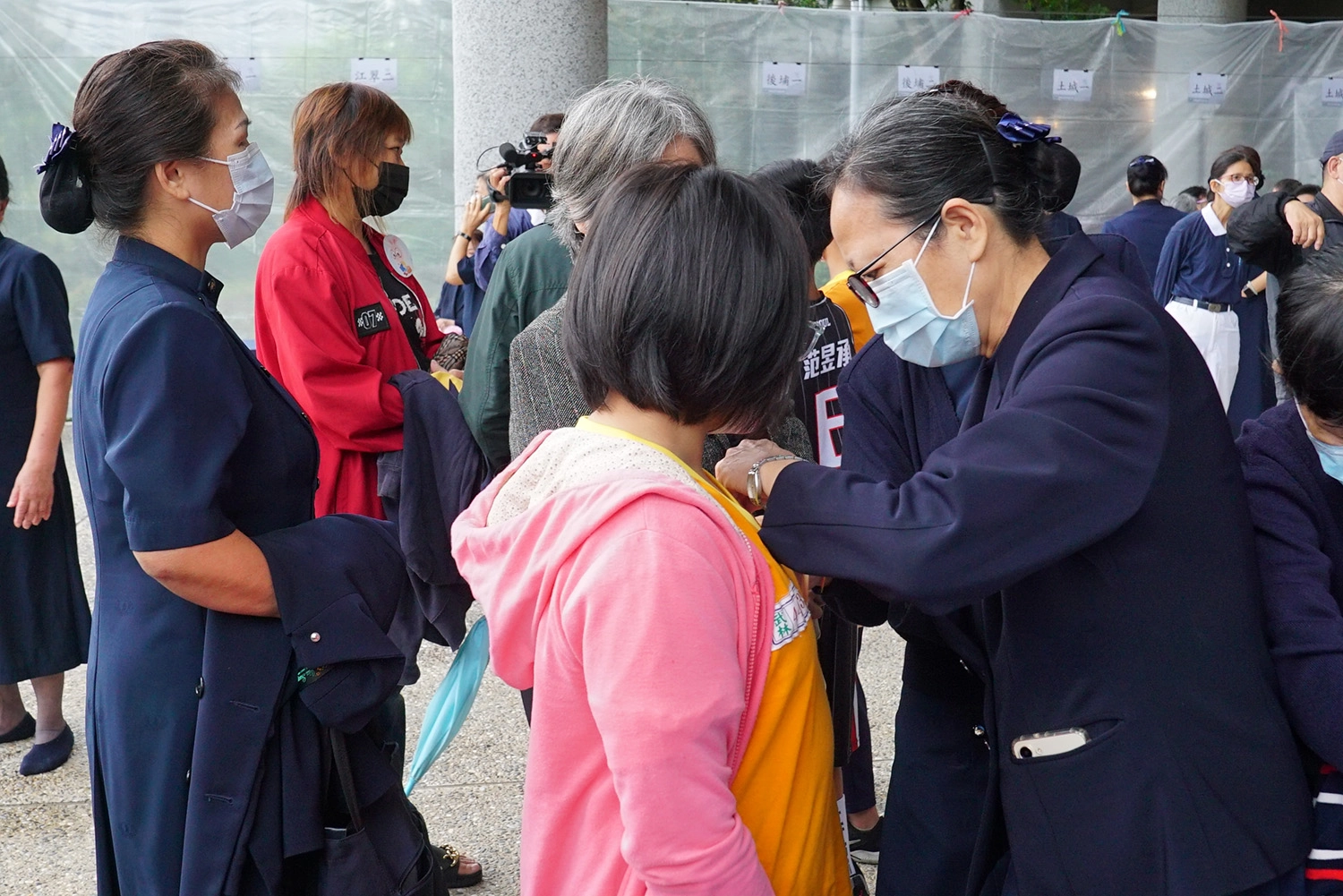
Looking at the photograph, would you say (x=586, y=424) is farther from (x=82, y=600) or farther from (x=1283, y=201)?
(x=1283, y=201)

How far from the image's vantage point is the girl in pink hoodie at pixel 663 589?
1226 millimetres

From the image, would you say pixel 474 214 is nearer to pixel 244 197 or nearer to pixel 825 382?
pixel 825 382

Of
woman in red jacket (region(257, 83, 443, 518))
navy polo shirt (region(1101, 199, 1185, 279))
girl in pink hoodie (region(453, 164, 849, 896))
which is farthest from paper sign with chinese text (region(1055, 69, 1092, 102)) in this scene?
girl in pink hoodie (region(453, 164, 849, 896))

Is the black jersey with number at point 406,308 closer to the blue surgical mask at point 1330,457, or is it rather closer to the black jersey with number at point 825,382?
the black jersey with number at point 825,382

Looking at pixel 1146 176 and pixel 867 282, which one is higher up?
pixel 867 282

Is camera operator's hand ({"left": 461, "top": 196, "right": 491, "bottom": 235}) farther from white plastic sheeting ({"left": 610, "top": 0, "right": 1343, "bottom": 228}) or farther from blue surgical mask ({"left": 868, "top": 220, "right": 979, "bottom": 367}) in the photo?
blue surgical mask ({"left": 868, "top": 220, "right": 979, "bottom": 367})

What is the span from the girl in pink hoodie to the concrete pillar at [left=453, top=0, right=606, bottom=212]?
13.7 feet

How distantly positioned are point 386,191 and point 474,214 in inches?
74.8

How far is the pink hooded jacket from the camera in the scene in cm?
122

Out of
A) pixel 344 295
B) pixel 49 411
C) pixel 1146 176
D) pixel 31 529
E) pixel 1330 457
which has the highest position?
pixel 1330 457

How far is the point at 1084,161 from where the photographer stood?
8.61 m

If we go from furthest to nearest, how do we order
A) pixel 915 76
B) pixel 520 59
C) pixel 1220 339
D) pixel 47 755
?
1. pixel 915 76
2. pixel 1220 339
3. pixel 520 59
4. pixel 47 755

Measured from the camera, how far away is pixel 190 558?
186 centimetres

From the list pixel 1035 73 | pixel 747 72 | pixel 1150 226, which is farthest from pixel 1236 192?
pixel 747 72
